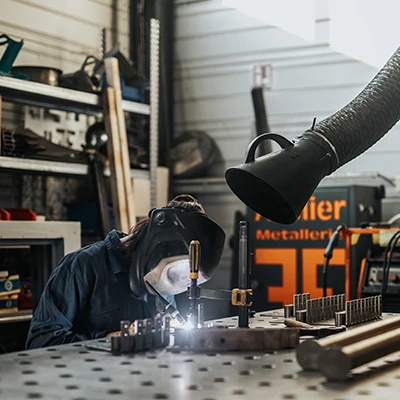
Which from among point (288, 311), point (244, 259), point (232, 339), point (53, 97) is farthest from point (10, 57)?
point (232, 339)

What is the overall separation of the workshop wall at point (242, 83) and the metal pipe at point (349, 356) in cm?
394

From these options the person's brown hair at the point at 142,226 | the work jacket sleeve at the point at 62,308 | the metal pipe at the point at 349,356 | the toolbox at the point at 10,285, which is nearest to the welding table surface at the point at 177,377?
the metal pipe at the point at 349,356

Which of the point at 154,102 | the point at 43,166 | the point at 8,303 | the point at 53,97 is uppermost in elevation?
the point at 154,102

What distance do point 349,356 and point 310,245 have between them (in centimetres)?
359

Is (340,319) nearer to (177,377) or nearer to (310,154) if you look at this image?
(310,154)

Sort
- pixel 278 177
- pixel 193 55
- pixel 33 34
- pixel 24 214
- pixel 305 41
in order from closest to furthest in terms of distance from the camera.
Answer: pixel 278 177
pixel 24 214
pixel 33 34
pixel 305 41
pixel 193 55

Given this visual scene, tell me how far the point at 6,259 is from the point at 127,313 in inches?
81.0

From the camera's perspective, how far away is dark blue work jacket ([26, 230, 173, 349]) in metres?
2.40

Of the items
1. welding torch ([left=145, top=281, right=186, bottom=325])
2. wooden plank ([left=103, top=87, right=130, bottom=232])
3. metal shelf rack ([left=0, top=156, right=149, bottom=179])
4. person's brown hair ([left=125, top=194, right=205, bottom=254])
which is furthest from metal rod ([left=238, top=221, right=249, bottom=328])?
wooden plank ([left=103, top=87, right=130, bottom=232])

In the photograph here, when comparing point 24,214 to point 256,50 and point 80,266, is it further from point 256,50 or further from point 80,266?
point 256,50

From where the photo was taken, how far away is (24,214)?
418cm

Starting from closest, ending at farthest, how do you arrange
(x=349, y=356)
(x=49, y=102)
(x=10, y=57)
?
(x=349, y=356) → (x=10, y=57) → (x=49, y=102)

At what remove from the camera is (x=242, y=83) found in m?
6.02

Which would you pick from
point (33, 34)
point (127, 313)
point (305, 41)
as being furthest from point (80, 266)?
point (305, 41)
